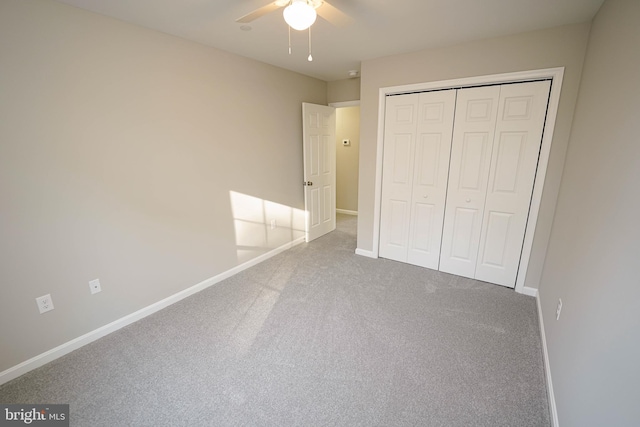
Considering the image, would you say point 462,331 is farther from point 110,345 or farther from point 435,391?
point 110,345

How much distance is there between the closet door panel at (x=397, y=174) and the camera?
3.13 meters

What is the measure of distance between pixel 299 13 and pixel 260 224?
8.13ft

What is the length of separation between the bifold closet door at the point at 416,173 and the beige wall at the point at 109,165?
64.9 inches

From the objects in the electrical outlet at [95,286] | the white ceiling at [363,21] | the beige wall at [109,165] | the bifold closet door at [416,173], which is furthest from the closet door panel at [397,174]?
the electrical outlet at [95,286]

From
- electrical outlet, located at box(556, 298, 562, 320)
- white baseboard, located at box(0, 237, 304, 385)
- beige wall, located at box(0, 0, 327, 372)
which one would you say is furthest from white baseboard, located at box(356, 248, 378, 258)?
electrical outlet, located at box(556, 298, 562, 320)

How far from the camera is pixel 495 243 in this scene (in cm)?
288

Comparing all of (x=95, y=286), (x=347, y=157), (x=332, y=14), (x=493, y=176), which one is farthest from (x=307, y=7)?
(x=347, y=157)

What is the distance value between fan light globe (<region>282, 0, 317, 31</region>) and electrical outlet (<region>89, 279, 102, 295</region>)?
233 centimetres

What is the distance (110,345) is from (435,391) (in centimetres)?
237

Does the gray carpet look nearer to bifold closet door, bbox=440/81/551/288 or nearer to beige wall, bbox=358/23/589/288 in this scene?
bifold closet door, bbox=440/81/551/288

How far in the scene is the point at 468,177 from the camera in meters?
2.89

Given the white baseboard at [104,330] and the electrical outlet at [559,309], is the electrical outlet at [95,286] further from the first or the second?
the electrical outlet at [559,309]

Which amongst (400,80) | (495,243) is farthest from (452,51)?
(495,243)

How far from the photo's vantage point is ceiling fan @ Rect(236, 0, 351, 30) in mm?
1515
